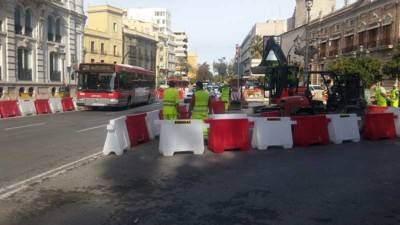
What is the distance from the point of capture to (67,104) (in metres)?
28.9

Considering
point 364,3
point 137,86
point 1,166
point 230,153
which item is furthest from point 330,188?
point 364,3

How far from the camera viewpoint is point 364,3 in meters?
53.7

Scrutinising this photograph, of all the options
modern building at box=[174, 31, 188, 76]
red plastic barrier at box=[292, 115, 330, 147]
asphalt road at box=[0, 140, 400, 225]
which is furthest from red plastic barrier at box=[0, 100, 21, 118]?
modern building at box=[174, 31, 188, 76]

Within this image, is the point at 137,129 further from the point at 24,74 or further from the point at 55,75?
the point at 55,75

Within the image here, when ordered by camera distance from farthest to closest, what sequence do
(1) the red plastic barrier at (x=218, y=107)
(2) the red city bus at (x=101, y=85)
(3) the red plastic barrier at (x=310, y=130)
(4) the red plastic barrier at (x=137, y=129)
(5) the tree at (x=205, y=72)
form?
(5) the tree at (x=205, y=72) < (2) the red city bus at (x=101, y=85) < (1) the red plastic barrier at (x=218, y=107) < (3) the red plastic barrier at (x=310, y=130) < (4) the red plastic barrier at (x=137, y=129)

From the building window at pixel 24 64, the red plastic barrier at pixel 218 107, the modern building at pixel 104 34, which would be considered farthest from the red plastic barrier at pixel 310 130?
A: the modern building at pixel 104 34

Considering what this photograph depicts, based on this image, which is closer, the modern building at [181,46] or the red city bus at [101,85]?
the red city bus at [101,85]

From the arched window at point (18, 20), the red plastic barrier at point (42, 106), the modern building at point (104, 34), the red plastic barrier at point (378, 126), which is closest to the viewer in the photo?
the red plastic barrier at point (378, 126)

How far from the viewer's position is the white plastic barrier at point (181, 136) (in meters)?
10.8

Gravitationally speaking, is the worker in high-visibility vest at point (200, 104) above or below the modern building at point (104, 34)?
below

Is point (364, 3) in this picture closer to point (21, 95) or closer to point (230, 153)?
point (21, 95)

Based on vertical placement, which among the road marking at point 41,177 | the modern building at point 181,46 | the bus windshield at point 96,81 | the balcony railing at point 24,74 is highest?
the modern building at point 181,46

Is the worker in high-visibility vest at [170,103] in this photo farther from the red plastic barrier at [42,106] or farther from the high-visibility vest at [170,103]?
the red plastic barrier at [42,106]

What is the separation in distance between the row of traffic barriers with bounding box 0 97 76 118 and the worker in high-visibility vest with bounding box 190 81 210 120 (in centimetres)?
1391
